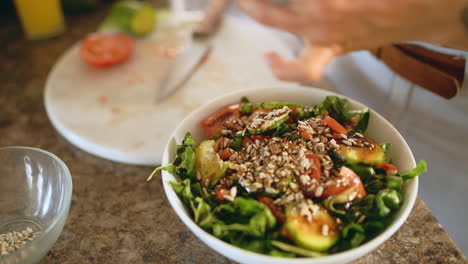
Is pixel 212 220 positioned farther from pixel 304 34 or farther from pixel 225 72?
pixel 225 72

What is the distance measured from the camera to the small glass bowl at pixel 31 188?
3.16 ft

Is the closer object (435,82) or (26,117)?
(435,82)

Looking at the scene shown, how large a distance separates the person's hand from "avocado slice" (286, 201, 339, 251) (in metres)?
0.32

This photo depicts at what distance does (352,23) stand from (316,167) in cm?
33

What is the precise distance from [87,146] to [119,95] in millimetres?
291

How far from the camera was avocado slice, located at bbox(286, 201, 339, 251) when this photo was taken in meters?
0.77

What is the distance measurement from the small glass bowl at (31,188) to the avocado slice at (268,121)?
0.43m

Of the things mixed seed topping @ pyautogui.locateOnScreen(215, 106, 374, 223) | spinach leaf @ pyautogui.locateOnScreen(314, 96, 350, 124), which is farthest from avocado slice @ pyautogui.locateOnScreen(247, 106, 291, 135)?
spinach leaf @ pyautogui.locateOnScreen(314, 96, 350, 124)

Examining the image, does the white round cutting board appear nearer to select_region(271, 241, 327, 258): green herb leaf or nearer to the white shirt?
the white shirt

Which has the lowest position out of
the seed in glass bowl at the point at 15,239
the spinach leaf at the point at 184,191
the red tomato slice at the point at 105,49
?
the seed in glass bowl at the point at 15,239

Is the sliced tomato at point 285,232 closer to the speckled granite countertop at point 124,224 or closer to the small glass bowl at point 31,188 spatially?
the speckled granite countertop at point 124,224

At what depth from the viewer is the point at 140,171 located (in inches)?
48.2

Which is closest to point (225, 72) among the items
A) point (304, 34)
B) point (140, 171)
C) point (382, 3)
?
point (140, 171)

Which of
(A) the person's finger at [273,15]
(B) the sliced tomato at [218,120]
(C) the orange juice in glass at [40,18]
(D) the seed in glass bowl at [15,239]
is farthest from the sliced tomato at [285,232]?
(C) the orange juice in glass at [40,18]
